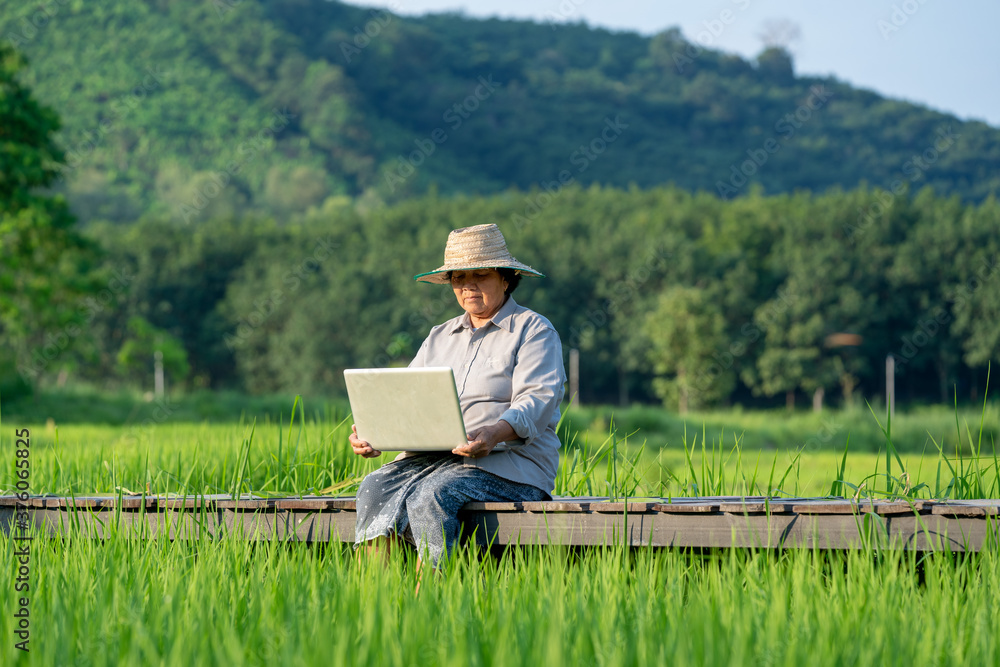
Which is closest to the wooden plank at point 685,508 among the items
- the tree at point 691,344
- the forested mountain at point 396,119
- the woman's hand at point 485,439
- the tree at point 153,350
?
the woman's hand at point 485,439

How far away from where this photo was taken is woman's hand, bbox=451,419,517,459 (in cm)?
312

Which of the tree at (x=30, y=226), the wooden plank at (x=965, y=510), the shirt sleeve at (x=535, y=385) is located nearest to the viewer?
the wooden plank at (x=965, y=510)

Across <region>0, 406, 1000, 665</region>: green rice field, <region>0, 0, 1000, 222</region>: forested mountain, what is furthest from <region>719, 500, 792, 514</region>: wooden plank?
<region>0, 0, 1000, 222</region>: forested mountain

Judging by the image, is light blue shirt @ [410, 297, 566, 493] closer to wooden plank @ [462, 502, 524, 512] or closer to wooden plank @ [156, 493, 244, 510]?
wooden plank @ [462, 502, 524, 512]

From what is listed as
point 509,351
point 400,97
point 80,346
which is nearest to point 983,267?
point 80,346

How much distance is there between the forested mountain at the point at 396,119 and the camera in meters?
74.6

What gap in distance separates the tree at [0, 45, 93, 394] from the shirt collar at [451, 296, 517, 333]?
17.1 m

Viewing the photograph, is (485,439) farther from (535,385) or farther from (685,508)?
(685,508)

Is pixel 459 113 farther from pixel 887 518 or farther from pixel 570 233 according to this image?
pixel 887 518

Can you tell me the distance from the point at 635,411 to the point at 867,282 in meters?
26.4

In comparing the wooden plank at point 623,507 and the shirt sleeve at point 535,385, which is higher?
→ the shirt sleeve at point 535,385

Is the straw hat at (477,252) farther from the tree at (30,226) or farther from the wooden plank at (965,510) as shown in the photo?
the tree at (30,226)

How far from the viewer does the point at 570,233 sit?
52.5 meters

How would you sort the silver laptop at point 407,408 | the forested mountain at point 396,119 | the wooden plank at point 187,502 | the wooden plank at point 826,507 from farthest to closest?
1. the forested mountain at point 396,119
2. the wooden plank at point 187,502
3. the silver laptop at point 407,408
4. the wooden plank at point 826,507
